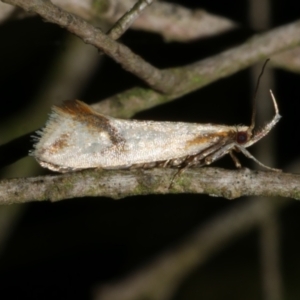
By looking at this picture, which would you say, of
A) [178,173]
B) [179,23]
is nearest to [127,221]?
[179,23]

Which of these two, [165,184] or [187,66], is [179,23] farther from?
[165,184]

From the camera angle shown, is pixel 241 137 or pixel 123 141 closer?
pixel 123 141

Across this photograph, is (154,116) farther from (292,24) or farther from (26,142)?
(26,142)

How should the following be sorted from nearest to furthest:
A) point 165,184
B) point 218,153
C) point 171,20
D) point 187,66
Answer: point 165,184 → point 218,153 → point 187,66 → point 171,20

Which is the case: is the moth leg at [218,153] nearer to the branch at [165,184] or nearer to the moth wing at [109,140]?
the moth wing at [109,140]

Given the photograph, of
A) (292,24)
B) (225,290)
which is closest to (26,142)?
(292,24)

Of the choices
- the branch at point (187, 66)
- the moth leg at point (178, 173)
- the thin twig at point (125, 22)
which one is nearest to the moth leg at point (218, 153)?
the branch at point (187, 66)
